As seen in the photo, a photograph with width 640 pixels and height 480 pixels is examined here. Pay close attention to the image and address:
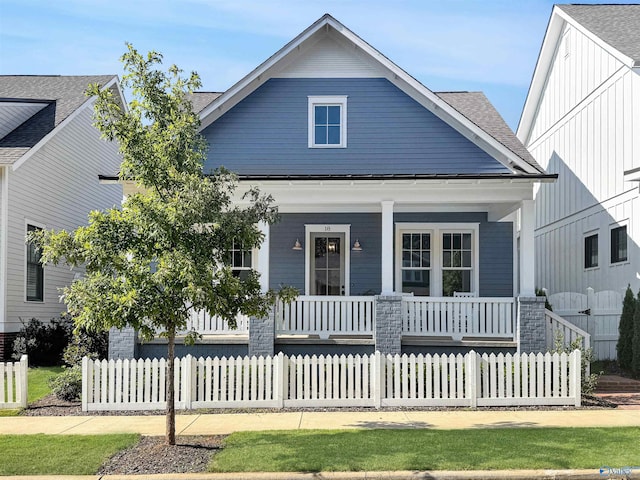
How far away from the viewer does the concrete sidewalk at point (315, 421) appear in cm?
1105

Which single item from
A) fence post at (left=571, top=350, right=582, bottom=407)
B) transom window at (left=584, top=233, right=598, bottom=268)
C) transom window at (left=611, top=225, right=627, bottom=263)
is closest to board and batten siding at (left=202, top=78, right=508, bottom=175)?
transom window at (left=611, top=225, right=627, bottom=263)

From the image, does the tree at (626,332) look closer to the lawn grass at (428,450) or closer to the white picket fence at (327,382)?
the white picket fence at (327,382)

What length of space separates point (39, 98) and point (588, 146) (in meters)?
16.3

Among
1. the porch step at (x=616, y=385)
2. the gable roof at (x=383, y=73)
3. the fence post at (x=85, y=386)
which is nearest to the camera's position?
the fence post at (x=85, y=386)

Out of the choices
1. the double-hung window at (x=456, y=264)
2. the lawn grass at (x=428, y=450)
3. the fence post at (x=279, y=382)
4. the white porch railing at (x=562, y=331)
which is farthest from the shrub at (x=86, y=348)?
the white porch railing at (x=562, y=331)

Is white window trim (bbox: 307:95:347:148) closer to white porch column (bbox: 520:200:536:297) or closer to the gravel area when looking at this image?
white porch column (bbox: 520:200:536:297)

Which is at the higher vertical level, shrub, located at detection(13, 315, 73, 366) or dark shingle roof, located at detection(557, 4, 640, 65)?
dark shingle roof, located at detection(557, 4, 640, 65)

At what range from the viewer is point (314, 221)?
1916 centimetres

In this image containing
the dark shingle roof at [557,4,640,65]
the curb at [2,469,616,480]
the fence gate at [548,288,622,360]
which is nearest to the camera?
the curb at [2,469,616,480]

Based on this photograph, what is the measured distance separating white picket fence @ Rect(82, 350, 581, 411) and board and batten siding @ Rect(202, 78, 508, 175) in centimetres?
576

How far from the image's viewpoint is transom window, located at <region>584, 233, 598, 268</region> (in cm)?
2009

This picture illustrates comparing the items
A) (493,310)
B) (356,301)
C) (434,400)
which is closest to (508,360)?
(434,400)

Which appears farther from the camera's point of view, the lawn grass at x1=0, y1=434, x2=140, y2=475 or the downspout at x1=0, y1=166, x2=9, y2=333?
the downspout at x1=0, y1=166, x2=9, y2=333

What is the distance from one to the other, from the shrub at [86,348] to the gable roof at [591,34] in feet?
44.9
